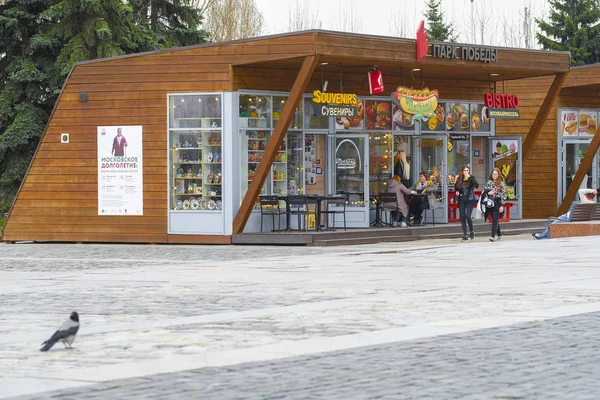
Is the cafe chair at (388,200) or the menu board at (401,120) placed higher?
the menu board at (401,120)

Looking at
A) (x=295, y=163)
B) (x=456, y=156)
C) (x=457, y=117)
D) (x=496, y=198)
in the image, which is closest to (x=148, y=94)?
(x=295, y=163)

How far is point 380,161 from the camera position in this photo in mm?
31453

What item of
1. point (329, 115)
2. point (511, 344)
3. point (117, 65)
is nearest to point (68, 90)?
point (117, 65)

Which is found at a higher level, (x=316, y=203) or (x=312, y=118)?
(x=312, y=118)

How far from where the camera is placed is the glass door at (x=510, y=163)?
35.1 meters

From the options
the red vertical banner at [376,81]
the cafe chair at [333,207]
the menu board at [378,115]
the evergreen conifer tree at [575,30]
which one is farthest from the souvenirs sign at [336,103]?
the evergreen conifer tree at [575,30]

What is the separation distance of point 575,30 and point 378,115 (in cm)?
3229

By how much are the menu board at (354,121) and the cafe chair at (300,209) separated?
102 inches

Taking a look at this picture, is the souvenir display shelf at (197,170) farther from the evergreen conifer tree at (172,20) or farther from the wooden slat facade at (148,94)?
the evergreen conifer tree at (172,20)

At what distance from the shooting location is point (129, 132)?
1156 inches

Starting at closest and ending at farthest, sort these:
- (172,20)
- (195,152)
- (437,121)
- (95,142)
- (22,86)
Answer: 1. (195,152)
2. (95,142)
3. (437,121)
4. (22,86)
5. (172,20)

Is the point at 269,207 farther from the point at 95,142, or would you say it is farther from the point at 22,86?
the point at 22,86

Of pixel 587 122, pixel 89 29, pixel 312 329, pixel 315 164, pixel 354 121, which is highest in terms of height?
pixel 89 29

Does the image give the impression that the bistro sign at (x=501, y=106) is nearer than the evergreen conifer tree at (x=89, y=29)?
Yes
